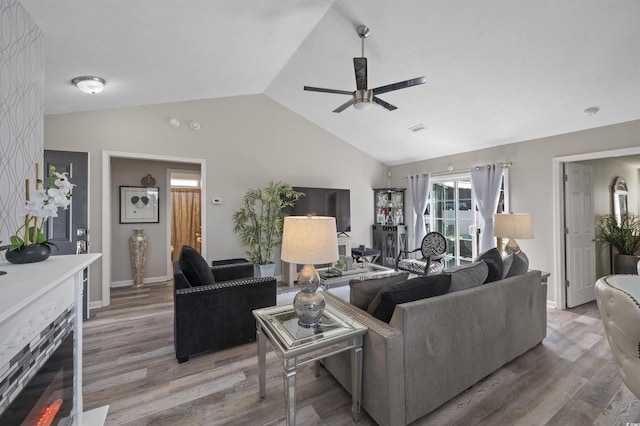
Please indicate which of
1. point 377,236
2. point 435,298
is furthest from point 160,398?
point 377,236

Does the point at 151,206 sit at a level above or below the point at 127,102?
below

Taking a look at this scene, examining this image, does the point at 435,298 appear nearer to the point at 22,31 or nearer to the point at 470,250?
the point at 22,31

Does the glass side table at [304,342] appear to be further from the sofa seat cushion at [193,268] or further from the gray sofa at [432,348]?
the sofa seat cushion at [193,268]

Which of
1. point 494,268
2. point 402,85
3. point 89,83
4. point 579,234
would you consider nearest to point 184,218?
point 89,83

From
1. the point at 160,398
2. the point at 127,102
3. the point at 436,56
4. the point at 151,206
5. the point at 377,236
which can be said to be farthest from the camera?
the point at 377,236

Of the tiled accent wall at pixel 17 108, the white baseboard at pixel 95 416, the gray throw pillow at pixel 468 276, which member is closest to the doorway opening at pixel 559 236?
the gray throw pillow at pixel 468 276

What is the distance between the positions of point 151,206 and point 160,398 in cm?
362

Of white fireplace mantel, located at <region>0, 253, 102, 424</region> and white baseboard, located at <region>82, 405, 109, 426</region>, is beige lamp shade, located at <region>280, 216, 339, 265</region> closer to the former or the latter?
white fireplace mantel, located at <region>0, 253, 102, 424</region>

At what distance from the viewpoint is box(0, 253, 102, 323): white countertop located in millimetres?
790

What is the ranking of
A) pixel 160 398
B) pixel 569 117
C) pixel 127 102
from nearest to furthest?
1. pixel 160 398
2. pixel 569 117
3. pixel 127 102

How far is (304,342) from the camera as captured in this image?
1430 millimetres

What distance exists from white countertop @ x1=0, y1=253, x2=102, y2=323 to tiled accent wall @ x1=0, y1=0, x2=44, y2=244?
0.38 metres

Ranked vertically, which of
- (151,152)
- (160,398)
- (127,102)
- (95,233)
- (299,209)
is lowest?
(160,398)

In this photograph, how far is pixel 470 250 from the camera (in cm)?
477
